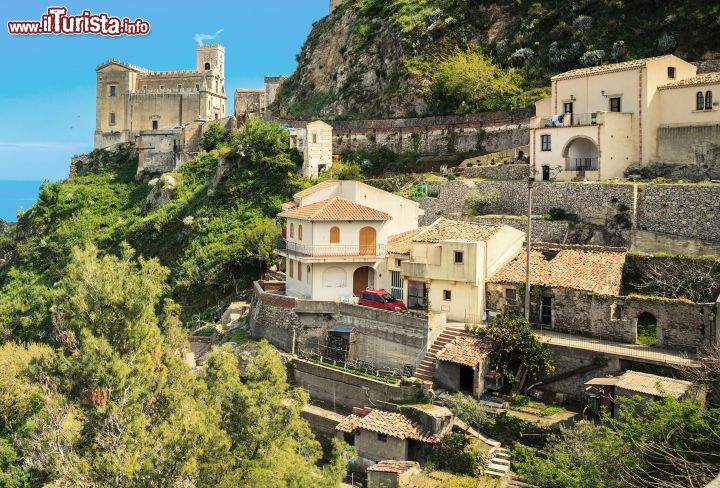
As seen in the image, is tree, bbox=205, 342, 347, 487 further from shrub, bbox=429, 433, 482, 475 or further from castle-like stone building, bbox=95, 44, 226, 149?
castle-like stone building, bbox=95, 44, 226, 149

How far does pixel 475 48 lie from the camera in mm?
59656

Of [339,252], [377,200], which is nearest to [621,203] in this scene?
[377,200]

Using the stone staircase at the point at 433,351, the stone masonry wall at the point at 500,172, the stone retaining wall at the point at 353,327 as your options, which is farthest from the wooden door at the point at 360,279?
the stone masonry wall at the point at 500,172

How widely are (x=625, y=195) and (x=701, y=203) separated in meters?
3.49

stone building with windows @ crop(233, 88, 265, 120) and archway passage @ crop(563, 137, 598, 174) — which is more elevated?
stone building with windows @ crop(233, 88, 265, 120)

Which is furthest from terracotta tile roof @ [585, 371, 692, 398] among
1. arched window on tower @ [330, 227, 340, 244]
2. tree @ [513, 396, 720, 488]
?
arched window on tower @ [330, 227, 340, 244]

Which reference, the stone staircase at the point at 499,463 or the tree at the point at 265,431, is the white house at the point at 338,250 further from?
the tree at the point at 265,431

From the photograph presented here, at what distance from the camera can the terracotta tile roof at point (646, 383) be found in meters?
23.3

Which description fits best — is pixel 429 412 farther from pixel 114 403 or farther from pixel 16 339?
pixel 16 339

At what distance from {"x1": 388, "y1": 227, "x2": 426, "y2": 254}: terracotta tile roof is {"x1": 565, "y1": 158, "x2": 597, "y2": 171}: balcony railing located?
9.15 meters

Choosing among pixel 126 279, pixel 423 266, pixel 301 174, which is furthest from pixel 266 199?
pixel 126 279

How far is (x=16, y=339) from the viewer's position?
155 ft

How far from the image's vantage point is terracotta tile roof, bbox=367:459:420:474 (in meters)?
25.0

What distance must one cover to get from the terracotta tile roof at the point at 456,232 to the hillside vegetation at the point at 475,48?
20.8m
